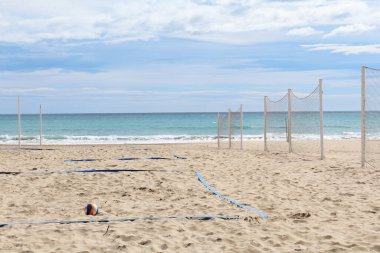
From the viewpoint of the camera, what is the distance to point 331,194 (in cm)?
790

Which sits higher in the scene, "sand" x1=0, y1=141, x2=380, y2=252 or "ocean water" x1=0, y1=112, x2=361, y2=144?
"sand" x1=0, y1=141, x2=380, y2=252

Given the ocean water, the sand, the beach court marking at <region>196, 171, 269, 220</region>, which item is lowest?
the ocean water

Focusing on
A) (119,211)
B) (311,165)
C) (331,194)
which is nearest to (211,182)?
(331,194)

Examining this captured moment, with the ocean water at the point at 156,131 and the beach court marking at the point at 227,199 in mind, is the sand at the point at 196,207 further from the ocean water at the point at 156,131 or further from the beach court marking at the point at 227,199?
the ocean water at the point at 156,131

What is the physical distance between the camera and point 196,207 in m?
6.82

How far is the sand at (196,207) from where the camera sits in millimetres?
4934

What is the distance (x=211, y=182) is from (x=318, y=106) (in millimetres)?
6672

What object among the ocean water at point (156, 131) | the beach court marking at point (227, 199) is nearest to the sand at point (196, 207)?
the beach court marking at point (227, 199)

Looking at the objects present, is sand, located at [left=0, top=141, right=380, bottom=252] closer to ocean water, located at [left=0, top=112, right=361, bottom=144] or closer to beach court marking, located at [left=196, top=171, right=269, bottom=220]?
beach court marking, located at [left=196, top=171, right=269, bottom=220]

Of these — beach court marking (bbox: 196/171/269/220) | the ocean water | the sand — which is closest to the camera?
the sand

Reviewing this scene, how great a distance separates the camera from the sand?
4.93 m

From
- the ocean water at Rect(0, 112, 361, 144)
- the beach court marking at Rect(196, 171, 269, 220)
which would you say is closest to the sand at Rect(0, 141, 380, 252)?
the beach court marking at Rect(196, 171, 269, 220)

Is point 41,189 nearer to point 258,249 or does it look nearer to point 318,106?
point 258,249

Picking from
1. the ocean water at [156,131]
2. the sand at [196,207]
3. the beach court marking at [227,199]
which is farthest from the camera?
the ocean water at [156,131]
